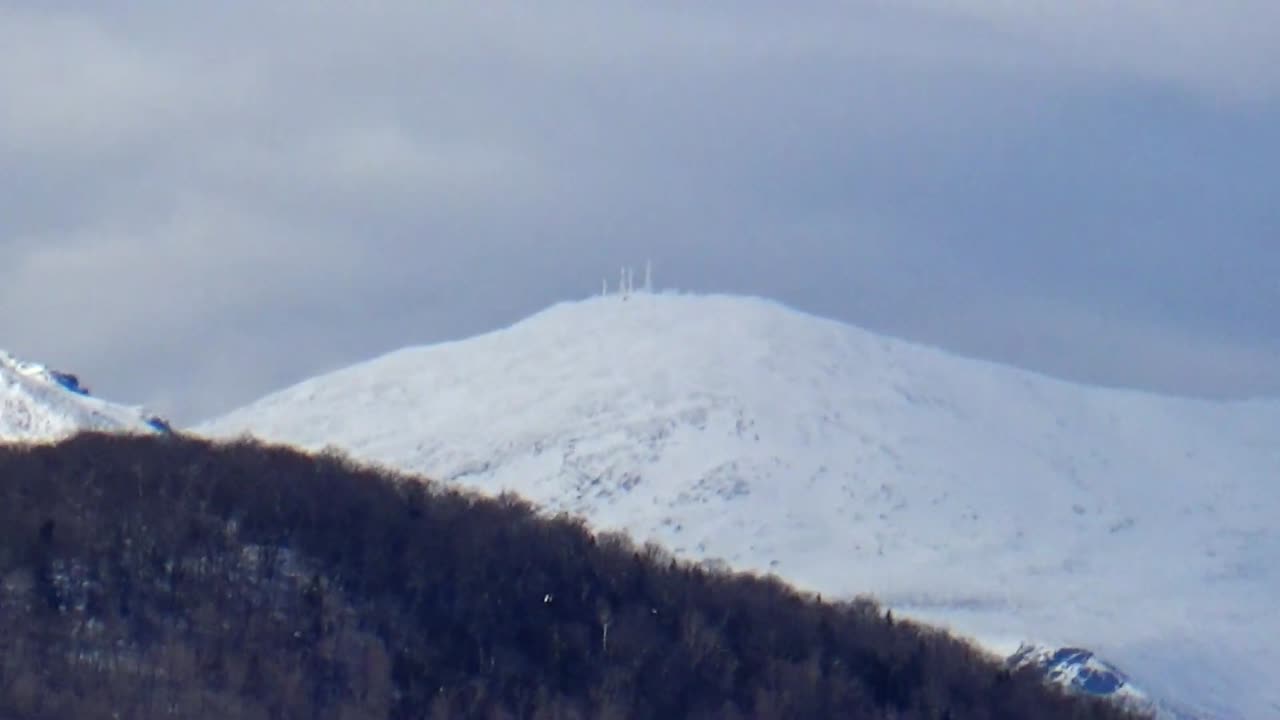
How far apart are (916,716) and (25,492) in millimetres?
19116

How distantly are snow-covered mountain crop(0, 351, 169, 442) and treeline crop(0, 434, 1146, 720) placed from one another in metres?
97.3

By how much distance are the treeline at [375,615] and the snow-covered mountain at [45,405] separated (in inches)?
3830

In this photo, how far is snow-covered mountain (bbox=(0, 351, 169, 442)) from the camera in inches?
6078

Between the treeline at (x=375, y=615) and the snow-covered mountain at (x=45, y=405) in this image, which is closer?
the treeline at (x=375, y=615)

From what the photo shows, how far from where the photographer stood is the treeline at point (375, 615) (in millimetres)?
41750

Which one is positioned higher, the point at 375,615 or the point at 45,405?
the point at 45,405

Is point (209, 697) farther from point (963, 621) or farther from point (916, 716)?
point (963, 621)

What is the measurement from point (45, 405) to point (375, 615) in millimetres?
126552

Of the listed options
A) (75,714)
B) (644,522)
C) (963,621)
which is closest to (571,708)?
(75,714)

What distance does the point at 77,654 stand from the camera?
40500mm

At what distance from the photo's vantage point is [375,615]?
45938mm

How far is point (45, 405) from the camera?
166750 millimetres

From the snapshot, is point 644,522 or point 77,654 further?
point 644,522

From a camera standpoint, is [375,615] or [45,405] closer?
[375,615]
